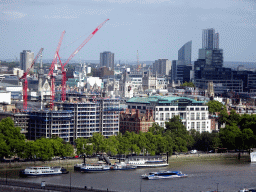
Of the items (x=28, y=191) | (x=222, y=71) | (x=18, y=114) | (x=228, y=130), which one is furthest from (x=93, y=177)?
(x=222, y=71)

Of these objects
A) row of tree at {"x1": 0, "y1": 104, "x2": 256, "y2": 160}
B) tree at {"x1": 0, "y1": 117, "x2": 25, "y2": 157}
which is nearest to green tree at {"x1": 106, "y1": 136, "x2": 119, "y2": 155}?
row of tree at {"x1": 0, "y1": 104, "x2": 256, "y2": 160}

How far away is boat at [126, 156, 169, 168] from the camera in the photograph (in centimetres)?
6919

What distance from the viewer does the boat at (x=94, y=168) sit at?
64.9 m

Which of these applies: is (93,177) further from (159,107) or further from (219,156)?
(159,107)

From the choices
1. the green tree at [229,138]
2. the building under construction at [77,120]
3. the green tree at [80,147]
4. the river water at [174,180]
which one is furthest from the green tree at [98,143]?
the green tree at [229,138]

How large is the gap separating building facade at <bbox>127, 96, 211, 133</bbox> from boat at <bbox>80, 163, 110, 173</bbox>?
2048 cm

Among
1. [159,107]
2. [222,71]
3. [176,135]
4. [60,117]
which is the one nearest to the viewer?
[60,117]

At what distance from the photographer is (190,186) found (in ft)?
189

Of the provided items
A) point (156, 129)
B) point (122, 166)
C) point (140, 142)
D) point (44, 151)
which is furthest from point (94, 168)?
point (156, 129)

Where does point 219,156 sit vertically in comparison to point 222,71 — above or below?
below

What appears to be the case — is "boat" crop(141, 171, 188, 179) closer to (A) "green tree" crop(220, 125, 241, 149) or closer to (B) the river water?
(B) the river water

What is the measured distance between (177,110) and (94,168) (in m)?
24.4

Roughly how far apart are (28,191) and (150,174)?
1295cm

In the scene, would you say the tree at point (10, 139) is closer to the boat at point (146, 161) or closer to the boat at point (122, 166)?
the boat at point (122, 166)
